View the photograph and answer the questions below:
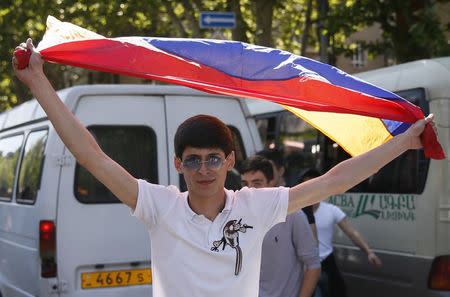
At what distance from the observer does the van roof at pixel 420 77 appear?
7.25 metres

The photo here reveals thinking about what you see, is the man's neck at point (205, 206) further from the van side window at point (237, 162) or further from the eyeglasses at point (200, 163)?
the van side window at point (237, 162)

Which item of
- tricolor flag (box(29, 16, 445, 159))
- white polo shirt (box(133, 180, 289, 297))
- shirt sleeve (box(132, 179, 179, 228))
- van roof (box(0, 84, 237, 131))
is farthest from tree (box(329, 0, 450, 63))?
shirt sleeve (box(132, 179, 179, 228))

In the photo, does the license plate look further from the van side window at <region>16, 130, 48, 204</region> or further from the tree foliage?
the tree foliage

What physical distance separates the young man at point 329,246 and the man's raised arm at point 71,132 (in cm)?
332

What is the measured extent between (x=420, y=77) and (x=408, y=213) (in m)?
1.28

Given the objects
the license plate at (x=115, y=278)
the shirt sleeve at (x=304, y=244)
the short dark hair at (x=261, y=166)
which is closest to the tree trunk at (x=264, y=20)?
the license plate at (x=115, y=278)

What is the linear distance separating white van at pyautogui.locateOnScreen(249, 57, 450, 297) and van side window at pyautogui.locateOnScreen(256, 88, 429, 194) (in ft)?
0.04

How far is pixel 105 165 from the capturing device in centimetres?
289

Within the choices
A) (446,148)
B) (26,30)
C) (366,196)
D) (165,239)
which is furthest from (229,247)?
(26,30)

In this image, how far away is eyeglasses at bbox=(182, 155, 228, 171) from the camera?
296 cm

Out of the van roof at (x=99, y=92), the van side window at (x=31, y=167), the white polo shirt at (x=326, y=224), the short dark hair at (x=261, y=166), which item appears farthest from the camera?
the white polo shirt at (x=326, y=224)

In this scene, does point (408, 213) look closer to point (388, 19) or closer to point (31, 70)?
point (31, 70)

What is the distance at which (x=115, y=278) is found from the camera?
6.21m

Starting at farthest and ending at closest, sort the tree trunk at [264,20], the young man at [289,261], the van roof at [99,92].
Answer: the tree trunk at [264,20], the van roof at [99,92], the young man at [289,261]
